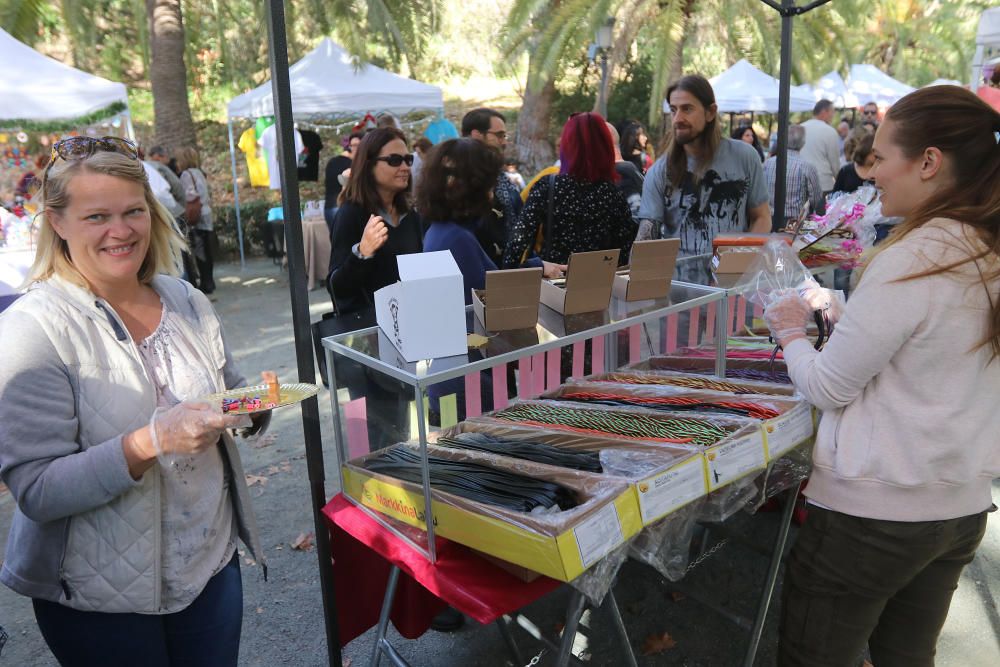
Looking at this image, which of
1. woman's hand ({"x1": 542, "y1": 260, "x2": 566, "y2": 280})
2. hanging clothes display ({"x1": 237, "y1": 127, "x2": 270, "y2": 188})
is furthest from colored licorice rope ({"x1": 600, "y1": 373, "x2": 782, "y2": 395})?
hanging clothes display ({"x1": 237, "y1": 127, "x2": 270, "y2": 188})

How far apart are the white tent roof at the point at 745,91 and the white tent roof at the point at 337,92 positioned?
5.44 meters

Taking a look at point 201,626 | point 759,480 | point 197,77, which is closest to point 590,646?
point 759,480

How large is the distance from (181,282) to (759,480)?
153 centimetres

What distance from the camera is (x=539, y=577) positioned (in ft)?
5.40

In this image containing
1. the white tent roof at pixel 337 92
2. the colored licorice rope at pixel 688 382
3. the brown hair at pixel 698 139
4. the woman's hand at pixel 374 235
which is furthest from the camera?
the white tent roof at pixel 337 92

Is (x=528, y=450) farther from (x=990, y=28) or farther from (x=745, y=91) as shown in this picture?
(x=745, y=91)

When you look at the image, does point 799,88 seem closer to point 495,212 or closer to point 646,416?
point 495,212

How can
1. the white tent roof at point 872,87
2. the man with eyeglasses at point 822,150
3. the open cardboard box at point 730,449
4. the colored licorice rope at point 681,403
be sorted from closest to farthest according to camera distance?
the open cardboard box at point 730,449
the colored licorice rope at point 681,403
the man with eyeglasses at point 822,150
the white tent roof at point 872,87

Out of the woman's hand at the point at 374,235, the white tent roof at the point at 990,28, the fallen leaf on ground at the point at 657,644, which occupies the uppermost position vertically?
the white tent roof at the point at 990,28

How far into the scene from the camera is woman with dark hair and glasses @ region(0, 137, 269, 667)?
4.45ft

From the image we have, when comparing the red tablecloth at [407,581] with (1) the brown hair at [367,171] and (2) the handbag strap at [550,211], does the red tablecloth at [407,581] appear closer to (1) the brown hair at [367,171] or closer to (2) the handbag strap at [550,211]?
(1) the brown hair at [367,171]

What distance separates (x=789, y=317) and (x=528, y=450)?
701 millimetres

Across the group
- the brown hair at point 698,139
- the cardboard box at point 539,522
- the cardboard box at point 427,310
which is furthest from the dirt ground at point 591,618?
the brown hair at point 698,139

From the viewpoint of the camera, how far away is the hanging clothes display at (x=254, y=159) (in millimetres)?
11570
